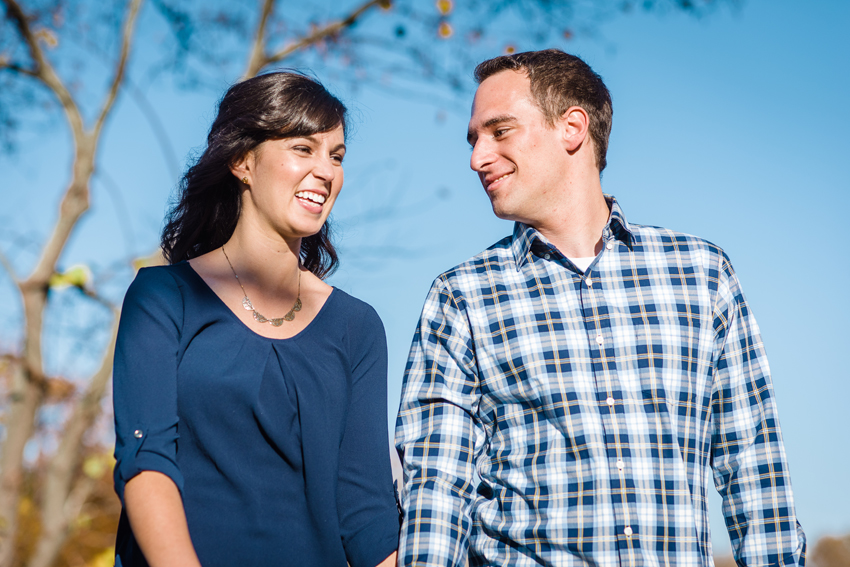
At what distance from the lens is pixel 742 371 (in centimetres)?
205

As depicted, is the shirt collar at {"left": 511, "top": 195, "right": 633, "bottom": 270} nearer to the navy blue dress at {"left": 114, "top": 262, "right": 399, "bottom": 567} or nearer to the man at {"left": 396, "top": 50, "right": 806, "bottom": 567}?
the man at {"left": 396, "top": 50, "right": 806, "bottom": 567}

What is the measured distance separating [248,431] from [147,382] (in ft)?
0.92

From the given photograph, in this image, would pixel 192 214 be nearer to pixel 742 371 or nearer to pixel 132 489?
pixel 132 489

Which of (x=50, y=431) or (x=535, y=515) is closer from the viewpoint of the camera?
(x=535, y=515)

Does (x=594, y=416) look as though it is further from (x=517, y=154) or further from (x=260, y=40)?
(x=260, y=40)

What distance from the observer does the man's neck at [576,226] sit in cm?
228

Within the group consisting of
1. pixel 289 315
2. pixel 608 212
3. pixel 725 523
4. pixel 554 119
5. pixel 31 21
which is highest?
pixel 31 21

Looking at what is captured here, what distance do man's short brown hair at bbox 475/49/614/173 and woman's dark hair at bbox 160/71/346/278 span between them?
23.6 inches

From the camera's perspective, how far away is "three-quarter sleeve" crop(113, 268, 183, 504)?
1752 millimetres

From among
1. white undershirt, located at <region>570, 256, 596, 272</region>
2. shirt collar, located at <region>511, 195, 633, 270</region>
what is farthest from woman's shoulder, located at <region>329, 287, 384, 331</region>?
white undershirt, located at <region>570, 256, 596, 272</region>

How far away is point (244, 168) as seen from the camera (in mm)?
2270

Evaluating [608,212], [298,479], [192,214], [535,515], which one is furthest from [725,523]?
[192,214]

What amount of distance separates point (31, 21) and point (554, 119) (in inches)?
189

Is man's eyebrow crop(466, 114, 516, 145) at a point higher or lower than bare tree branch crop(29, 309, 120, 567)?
higher
